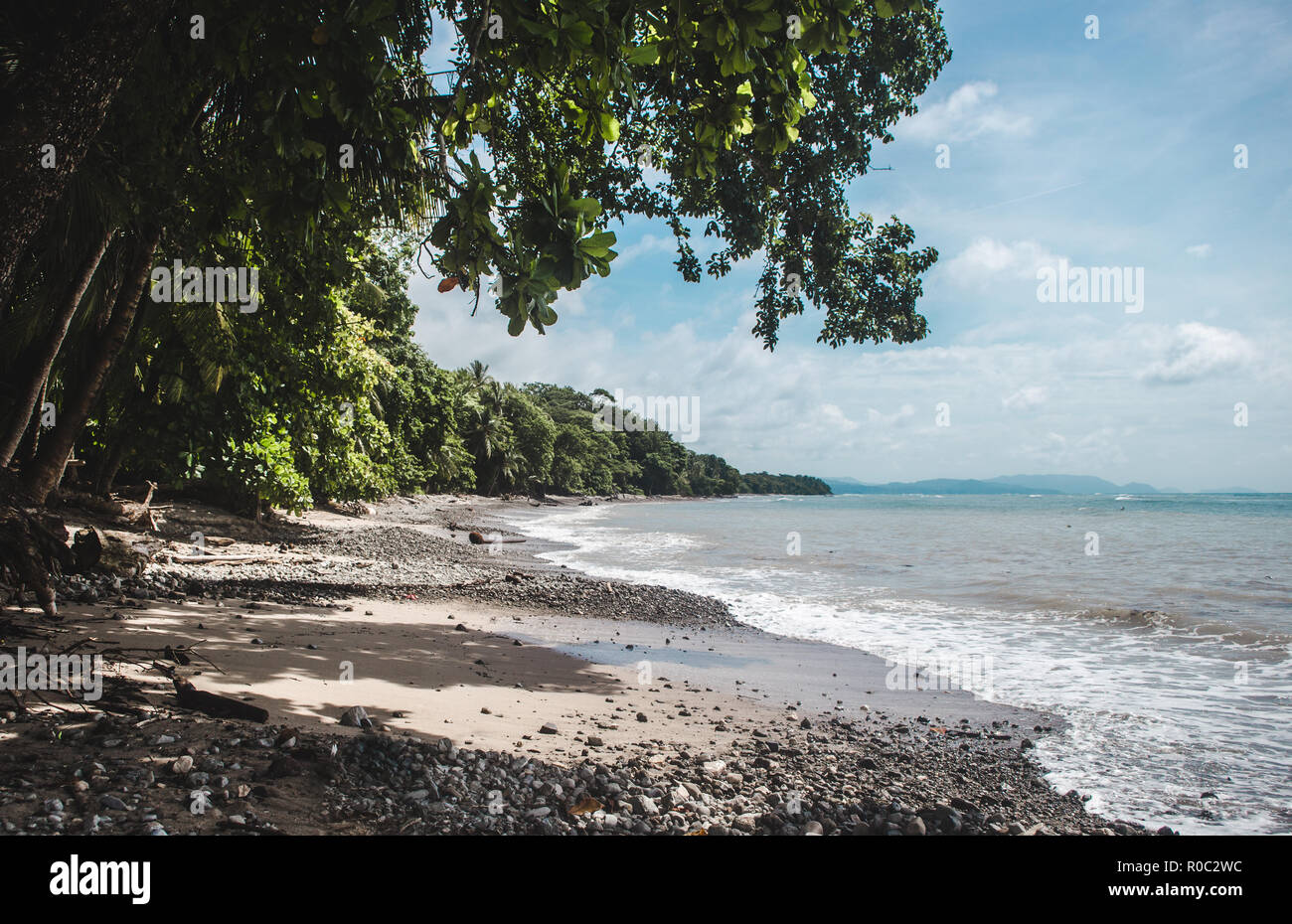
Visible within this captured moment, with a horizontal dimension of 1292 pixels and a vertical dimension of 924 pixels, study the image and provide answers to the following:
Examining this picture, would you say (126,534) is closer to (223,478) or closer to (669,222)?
(223,478)

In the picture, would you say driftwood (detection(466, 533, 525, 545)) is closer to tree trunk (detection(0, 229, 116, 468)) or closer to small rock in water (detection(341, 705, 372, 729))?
tree trunk (detection(0, 229, 116, 468))

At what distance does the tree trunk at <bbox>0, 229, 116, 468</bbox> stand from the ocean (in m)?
9.80

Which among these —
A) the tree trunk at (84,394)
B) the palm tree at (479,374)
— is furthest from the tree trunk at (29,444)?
the palm tree at (479,374)

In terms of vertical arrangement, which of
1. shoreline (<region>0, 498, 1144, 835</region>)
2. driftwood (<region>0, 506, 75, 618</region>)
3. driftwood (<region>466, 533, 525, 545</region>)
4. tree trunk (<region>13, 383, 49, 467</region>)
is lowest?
driftwood (<region>466, 533, 525, 545</region>)

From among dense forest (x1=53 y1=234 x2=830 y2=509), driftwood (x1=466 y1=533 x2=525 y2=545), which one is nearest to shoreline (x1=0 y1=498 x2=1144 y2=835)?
dense forest (x1=53 y1=234 x2=830 y2=509)

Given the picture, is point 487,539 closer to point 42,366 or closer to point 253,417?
point 253,417

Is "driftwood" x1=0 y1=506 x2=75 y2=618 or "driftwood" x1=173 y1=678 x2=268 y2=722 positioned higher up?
"driftwood" x1=0 y1=506 x2=75 y2=618

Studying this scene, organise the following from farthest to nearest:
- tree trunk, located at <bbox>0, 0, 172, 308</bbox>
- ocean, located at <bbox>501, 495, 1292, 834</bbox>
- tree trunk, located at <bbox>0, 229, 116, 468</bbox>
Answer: tree trunk, located at <bbox>0, 229, 116, 468</bbox>, ocean, located at <bbox>501, 495, 1292, 834</bbox>, tree trunk, located at <bbox>0, 0, 172, 308</bbox>

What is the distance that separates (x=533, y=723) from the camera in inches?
205

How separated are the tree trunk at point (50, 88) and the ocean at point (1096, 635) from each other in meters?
6.49

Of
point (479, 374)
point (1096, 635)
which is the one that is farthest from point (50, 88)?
point (479, 374)

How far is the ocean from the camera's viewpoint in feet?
16.8

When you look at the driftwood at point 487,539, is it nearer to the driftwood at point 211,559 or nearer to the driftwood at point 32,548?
the driftwood at point 211,559

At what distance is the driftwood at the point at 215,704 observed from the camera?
405 centimetres
